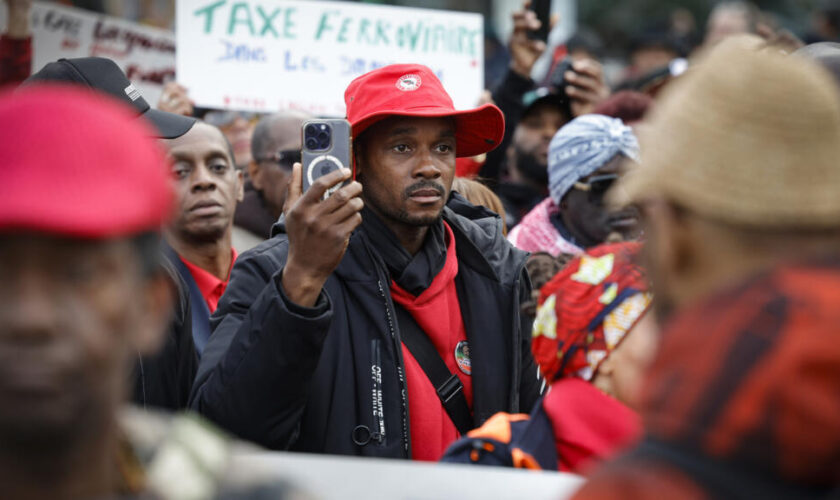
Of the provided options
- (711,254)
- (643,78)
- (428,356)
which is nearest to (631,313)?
(711,254)

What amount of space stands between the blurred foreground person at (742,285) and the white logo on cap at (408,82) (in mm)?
2090

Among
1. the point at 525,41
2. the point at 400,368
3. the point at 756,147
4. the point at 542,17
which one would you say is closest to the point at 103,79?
the point at 400,368

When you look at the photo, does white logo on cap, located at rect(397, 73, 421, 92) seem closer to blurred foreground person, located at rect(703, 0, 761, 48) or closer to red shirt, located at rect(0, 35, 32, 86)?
red shirt, located at rect(0, 35, 32, 86)

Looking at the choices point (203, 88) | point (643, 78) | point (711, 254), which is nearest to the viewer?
point (711, 254)

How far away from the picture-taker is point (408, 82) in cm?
357

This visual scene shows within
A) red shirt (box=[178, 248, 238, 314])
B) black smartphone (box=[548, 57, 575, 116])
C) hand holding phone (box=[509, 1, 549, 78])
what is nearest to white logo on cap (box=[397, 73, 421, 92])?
red shirt (box=[178, 248, 238, 314])

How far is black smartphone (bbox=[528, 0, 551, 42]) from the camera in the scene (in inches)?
212

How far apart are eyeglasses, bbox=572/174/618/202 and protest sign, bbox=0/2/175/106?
277 cm

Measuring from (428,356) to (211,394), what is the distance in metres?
0.65

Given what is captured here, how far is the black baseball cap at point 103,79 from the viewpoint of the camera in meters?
3.58

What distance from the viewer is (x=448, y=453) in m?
2.31

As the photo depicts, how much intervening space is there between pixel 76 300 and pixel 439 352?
78.5 inches

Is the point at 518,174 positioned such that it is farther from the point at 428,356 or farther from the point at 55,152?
the point at 55,152

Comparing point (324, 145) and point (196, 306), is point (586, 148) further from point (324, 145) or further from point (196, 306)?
point (196, 306)
